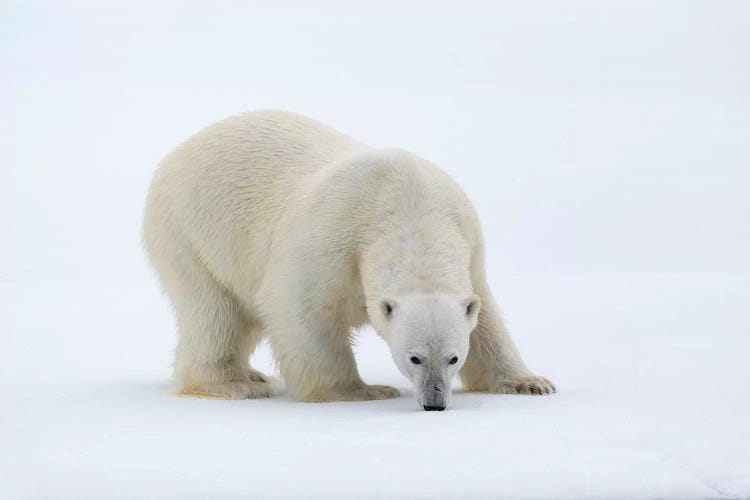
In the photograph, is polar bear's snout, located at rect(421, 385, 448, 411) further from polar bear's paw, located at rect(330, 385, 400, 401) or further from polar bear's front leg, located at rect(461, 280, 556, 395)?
polar bear's front leg, located at rect(461, 280, 556, 395)

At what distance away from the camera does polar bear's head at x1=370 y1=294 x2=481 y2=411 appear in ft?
16.7

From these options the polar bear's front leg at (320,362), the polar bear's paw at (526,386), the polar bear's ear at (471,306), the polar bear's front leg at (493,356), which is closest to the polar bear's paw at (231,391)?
the polar bear's front leg at (320,362)

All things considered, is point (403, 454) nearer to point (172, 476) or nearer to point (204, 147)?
point (172, 476)

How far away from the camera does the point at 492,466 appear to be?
4156 millimetres

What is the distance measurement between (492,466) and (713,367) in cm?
244

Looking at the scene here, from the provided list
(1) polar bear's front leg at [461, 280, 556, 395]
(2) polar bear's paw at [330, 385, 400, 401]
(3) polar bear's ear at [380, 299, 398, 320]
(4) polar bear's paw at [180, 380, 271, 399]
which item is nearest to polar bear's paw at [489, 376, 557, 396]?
(1) polar bear's front leg at [461, 280, 556, 395]

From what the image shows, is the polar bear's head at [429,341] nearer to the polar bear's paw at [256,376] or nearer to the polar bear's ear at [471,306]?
the polar bear's ear at [471,306]

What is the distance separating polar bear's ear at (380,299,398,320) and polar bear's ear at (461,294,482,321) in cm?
30

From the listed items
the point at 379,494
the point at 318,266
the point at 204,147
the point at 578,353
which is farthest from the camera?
the point at 578,353

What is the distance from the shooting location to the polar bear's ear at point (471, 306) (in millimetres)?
5238

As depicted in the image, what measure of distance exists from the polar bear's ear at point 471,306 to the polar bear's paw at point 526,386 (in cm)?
61

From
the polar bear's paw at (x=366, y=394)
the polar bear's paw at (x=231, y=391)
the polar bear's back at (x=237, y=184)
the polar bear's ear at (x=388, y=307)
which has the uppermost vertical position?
the polar bear's back at (x=237, y=184)

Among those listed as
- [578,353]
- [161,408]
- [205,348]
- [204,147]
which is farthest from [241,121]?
[578,353]

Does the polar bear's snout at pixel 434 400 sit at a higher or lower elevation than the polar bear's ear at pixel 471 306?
lower
